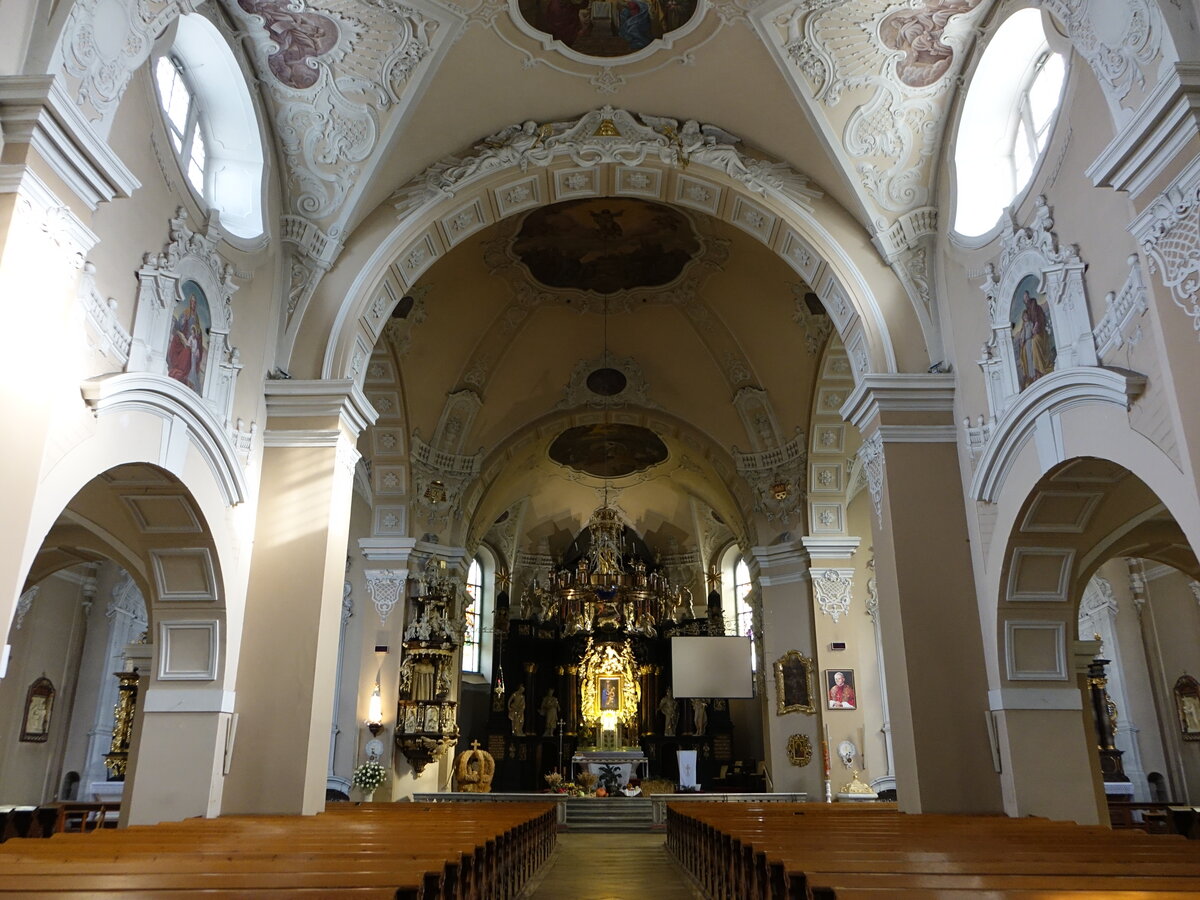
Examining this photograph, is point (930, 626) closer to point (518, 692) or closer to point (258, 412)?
point (258, 412)

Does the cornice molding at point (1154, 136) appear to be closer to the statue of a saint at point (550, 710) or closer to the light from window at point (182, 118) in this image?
the light from window at point (182, 118)

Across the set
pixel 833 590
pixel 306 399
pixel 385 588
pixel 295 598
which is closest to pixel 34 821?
pixel 295 598

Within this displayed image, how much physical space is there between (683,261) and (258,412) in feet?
28.7

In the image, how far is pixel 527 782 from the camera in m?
25.8

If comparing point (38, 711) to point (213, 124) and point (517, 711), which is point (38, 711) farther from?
point (517, 711)

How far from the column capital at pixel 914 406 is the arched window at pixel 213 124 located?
7442 mm

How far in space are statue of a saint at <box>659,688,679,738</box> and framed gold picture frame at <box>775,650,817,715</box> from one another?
924cm

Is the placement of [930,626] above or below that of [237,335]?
below

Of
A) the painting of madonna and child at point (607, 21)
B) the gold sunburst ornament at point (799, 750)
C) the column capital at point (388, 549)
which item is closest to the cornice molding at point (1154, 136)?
the painting of madonna and child at point (607, 21)

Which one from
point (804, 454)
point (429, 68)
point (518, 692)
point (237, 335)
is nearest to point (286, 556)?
point (237, 335)

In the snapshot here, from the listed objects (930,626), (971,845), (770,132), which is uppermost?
(770,132)

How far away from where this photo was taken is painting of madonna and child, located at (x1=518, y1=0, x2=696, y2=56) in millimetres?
10414

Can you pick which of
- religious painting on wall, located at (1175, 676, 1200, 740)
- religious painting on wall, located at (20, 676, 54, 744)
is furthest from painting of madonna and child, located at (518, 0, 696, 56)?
religious painting on wall, located at (20, 676, 54, 744)

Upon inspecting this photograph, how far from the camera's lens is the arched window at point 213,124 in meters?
9.41
